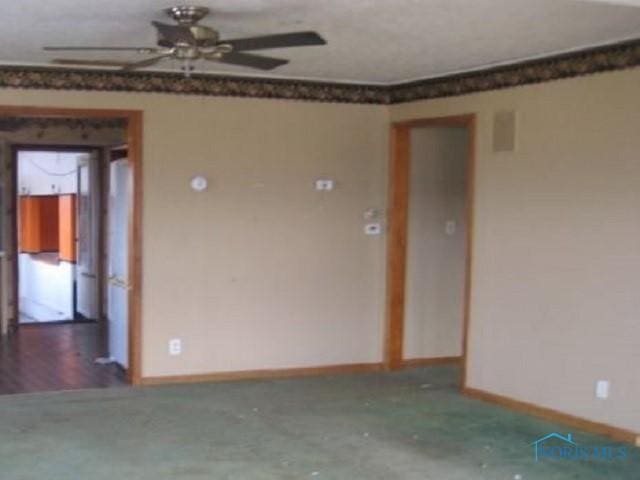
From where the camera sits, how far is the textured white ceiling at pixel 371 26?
12.5ft

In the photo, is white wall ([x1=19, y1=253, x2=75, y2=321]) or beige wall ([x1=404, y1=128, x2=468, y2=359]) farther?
white wall ([x1=19, y1=253, x2=75, y2=321])

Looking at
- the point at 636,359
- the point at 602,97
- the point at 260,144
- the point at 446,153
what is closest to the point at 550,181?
the point at 602,97

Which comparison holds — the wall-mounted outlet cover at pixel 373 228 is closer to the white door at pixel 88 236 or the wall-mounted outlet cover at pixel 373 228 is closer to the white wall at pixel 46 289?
the white door at pixel 88 236

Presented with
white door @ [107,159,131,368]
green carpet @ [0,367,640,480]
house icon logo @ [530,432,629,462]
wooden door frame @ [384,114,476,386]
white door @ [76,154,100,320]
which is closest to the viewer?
green carpet @ [0,367,640,480]

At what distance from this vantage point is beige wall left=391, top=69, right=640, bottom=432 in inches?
182

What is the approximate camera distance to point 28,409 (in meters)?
5.18

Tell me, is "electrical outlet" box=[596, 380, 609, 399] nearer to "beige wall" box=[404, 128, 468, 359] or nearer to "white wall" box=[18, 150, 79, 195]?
"beige wall" box=[404, 128, 468, 359]

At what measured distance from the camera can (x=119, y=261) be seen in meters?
6.38

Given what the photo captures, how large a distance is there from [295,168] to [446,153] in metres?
1.33

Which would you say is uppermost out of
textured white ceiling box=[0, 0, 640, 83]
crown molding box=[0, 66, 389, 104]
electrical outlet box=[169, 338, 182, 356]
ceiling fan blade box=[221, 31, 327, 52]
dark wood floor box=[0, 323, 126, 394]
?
textured white ceiling box=[0, 0, 640, 83]

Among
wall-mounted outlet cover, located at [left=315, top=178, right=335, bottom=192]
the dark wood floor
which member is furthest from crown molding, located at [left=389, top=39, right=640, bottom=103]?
the dark wood floor

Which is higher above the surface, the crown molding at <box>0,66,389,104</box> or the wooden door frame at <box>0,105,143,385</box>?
the crown molding at <box>0,66,389,104</box>

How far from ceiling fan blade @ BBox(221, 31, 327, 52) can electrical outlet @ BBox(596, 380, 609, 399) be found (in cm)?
265

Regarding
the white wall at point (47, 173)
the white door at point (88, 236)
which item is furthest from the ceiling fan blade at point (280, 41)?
the white wall at point (47, 173)
